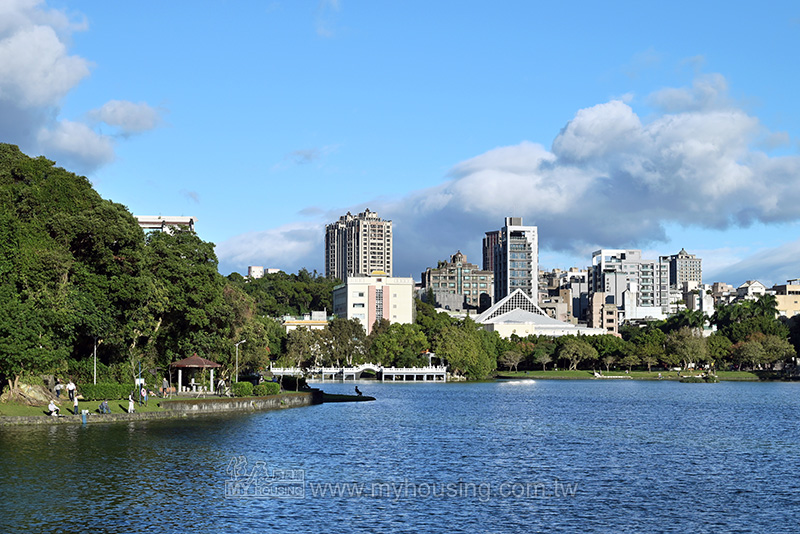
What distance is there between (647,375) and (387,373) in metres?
53.9

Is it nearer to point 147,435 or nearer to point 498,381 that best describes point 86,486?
point 147,435

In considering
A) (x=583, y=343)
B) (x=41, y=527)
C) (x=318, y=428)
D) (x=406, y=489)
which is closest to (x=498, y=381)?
(x=583, y=343)

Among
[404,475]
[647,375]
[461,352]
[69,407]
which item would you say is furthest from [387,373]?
[404,475]

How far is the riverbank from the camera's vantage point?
180 meters

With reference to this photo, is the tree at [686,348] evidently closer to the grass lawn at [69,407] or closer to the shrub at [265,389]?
the shrub at [265,389]

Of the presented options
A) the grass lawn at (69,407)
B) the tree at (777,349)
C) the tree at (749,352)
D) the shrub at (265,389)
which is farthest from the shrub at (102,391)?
the tree at (777,349)

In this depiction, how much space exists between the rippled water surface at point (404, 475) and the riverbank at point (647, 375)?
109 metres

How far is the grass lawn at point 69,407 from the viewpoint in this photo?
189 ft

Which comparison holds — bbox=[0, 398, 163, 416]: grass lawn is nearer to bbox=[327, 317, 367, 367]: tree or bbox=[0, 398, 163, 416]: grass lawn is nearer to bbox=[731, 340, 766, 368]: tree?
bbox=[327, 317, 367, 367]: tree

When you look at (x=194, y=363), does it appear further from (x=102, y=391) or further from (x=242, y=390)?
(x=102, y=391)

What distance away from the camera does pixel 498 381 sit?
172125 mm

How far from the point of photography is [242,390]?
257 feet

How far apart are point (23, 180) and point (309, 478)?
39.3 metres

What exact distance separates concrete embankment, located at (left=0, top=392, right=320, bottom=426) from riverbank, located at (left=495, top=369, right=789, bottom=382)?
101461 millimetres
